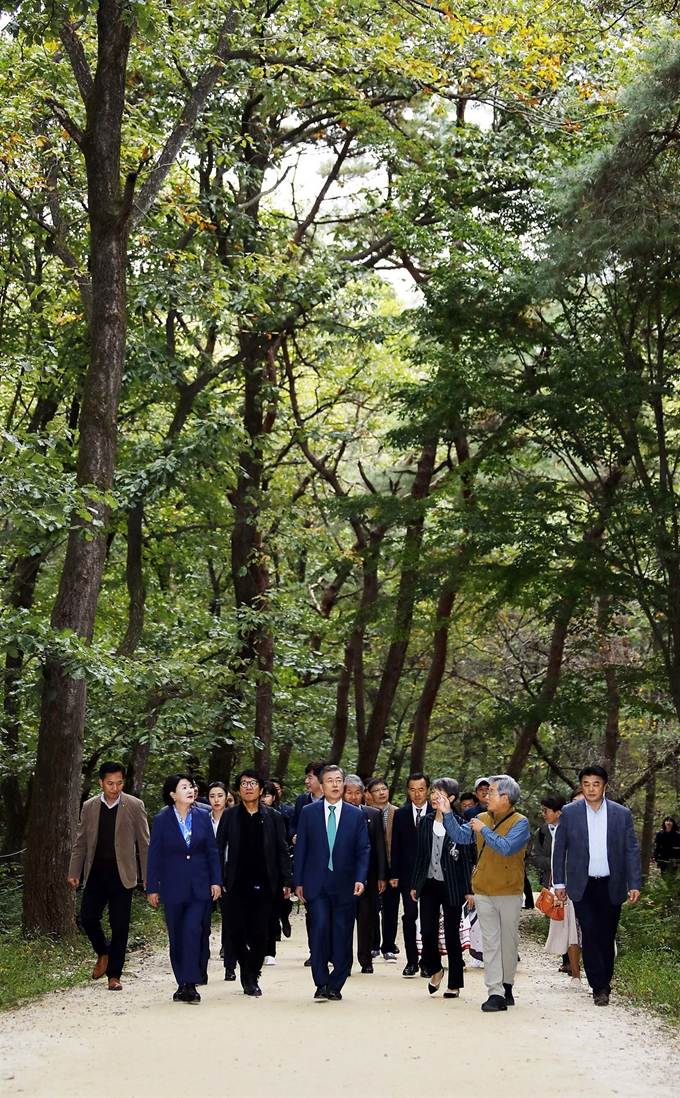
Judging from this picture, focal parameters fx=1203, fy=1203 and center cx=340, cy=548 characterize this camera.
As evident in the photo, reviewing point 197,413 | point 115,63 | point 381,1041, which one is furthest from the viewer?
point 197,413

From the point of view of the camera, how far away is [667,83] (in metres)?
13.1

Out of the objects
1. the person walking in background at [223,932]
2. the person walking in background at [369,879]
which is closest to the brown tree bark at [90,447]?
the person walking in background at [223,932]

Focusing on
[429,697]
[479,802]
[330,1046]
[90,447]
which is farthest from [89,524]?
[429,697]

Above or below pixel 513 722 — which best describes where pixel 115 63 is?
above

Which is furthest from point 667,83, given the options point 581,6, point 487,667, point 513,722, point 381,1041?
point 487,667

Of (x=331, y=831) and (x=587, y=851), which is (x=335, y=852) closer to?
(x=331, y=831)

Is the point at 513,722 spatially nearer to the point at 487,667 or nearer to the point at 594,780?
the point at 594,780

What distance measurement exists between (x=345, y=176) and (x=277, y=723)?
36.4ft

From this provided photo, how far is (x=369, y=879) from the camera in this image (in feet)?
37.1

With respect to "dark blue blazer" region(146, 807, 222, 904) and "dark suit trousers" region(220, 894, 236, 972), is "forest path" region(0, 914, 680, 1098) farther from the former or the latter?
"dark blue blazer" region(146, 807, 222, 904)

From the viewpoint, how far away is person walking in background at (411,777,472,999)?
30.4 feet

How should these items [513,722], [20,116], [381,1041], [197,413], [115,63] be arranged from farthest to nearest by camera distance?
[197,413]
[513,722]
[20,116]
[115,63]
[381,1041]

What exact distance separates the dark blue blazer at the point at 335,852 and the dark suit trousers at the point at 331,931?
0.05m

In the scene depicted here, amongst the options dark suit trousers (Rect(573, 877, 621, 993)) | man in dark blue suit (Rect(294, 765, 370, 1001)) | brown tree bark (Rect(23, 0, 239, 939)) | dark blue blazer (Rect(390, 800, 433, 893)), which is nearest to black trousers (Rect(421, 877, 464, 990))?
man in dark blue suit (Rect(294, 765, 370, 1001))
